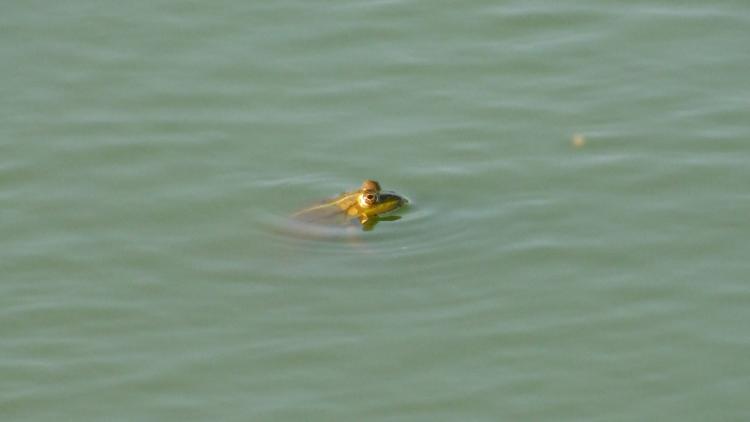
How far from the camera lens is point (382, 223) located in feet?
30.2

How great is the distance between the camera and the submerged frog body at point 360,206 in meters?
9.05

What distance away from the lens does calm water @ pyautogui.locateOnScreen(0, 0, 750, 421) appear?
788 centimetres

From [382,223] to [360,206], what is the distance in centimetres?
20

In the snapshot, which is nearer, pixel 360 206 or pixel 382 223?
pixel 360 206

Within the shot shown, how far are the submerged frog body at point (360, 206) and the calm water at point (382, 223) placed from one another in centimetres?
11

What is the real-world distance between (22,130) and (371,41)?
244 centimetres

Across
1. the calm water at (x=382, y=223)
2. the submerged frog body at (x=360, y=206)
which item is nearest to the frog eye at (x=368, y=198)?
Answer: the submerged frog body at (x=360, y=206)

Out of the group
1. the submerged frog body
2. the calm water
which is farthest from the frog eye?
the calm water

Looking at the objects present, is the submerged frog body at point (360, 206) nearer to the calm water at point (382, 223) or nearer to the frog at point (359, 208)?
the frog at point (359, 208)

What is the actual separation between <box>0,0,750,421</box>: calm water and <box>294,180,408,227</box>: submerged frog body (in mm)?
110

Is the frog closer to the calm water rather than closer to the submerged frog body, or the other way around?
the submerged frog body

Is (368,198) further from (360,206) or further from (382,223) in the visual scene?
(382,223)

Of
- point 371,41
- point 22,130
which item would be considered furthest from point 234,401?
point 371,41

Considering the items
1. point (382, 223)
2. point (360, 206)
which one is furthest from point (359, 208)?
point (382, 223)
